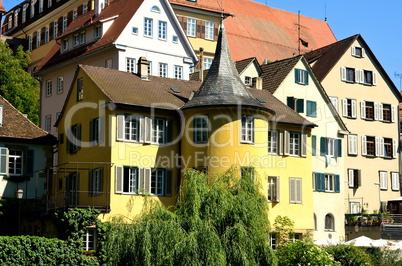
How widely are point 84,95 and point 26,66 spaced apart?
1073 inches

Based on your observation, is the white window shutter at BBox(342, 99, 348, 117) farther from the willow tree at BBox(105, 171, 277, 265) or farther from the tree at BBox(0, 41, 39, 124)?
the willow tree at BBox(105, 171, 277, 265)

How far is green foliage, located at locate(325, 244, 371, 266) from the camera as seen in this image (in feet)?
130

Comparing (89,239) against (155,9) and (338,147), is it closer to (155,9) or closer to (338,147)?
(338,147)

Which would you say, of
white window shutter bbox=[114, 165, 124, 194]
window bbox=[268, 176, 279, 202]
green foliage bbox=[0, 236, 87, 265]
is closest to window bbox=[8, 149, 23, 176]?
white window shutter bbox=[114, 165, 124, 194]

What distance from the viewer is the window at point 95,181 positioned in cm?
4050

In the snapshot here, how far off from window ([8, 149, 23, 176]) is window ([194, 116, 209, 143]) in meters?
9.43

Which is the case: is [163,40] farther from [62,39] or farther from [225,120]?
[225,120]

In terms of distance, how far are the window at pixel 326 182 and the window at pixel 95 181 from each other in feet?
48.5

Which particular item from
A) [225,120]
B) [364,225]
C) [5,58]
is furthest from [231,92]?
[5,58]

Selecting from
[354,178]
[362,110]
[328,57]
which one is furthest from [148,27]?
[354,178]

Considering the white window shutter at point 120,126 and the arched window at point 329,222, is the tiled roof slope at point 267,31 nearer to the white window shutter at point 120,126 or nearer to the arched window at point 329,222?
the arched window at point 329,222

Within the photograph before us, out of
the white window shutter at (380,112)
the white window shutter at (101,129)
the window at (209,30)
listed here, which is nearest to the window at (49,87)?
the window at (209,30)

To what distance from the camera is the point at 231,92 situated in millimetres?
42062

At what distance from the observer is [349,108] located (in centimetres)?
6147
